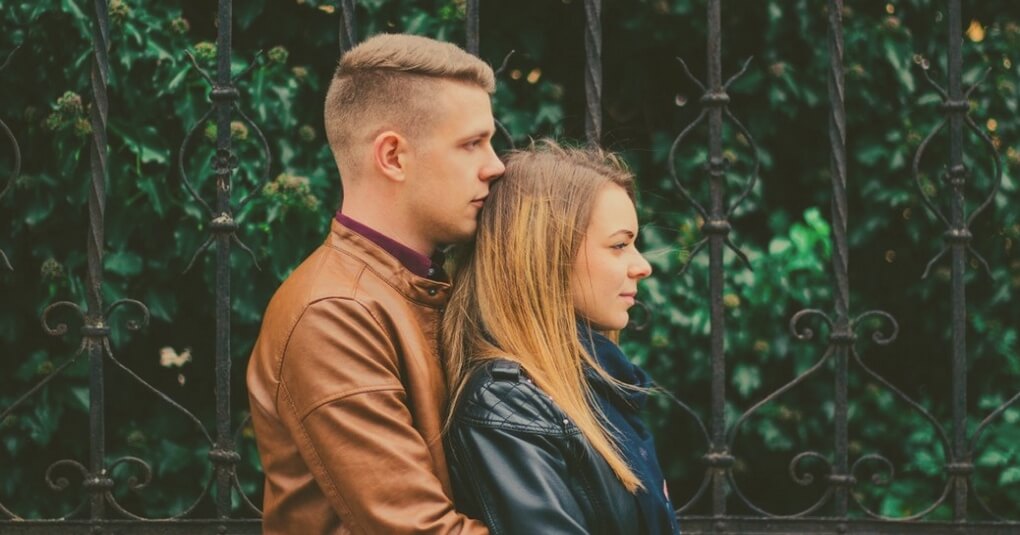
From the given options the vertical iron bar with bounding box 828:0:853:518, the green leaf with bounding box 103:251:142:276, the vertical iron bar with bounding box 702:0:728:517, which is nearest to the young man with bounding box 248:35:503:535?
the vertical iron bar with bounding box 702:0:728:517

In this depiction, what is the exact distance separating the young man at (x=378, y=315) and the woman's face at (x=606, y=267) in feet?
0.61

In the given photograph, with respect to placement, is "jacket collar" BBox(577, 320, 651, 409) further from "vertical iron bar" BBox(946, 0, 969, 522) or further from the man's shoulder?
"vertical iron bar" BBox(946, 0, 969, 522)

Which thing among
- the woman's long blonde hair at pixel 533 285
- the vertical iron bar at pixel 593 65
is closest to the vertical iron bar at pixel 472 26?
the vertical iron bar at pixel 593 65

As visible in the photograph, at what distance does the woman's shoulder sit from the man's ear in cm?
35

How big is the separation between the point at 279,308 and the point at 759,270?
6.16 feet

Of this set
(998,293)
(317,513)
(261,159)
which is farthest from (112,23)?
(998,293)

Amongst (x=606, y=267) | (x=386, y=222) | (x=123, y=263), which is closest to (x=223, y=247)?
(x=123, y=263)

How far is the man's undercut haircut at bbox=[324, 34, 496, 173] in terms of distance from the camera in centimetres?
199

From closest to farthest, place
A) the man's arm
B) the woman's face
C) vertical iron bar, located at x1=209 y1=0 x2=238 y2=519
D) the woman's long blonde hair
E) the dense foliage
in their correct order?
1. the man's arm
2. the woman's long blonde hair
3. the woman's face
4. vertical iron bar, located at x1=209 y1=0 x2=238 y2=519
5. the dense foliage

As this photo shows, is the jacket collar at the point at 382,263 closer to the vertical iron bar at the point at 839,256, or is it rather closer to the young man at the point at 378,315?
the young man at the point at 378,315

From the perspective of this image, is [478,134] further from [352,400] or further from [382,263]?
[352,400]

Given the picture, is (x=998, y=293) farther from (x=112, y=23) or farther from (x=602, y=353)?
(x=112, y=23)

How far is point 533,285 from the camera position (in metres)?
2.00

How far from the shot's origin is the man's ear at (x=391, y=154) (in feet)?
6.53
